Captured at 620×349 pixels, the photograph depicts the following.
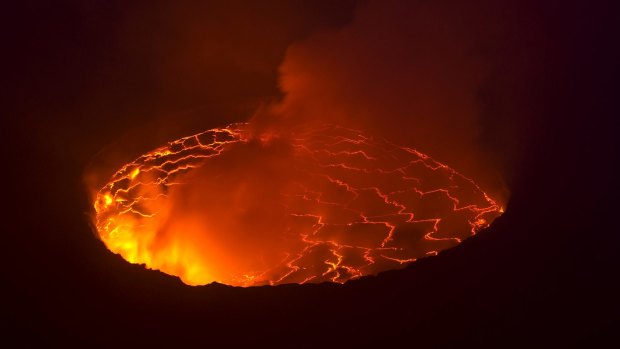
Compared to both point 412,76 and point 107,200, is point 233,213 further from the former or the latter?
point 412,76

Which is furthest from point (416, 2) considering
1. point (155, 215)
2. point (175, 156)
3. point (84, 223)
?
point (84, 223)

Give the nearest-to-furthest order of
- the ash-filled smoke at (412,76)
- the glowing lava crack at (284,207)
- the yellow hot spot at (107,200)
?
1. the glowing lava crack at (284,207)
2. the yellow hot spot at (107,200)
3. the ash-filled smoke at (412,76)

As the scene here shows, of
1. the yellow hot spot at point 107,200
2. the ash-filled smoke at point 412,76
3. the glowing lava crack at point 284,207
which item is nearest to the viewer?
the glowing lava crack at point 284,207

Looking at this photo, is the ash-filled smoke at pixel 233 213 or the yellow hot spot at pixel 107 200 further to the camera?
the yellow hot spot at pixel 107 200

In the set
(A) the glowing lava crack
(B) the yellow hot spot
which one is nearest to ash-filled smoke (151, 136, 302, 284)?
(A) the glowing lava crack

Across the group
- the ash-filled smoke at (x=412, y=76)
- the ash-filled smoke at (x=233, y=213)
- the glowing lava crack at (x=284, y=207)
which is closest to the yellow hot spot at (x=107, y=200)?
the glowing lava crack at (x=284, y=207)

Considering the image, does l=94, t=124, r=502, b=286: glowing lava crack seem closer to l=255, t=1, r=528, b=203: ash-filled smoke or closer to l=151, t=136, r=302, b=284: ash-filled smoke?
l=151, t=136, r=302, b=284: ash-filled smoke

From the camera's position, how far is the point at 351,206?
6094 mm

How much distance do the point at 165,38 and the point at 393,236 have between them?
3.54m

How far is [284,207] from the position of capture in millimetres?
6172

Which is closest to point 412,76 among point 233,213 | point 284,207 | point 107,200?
point 284,207

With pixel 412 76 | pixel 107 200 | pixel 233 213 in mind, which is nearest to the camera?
pixel 107 200

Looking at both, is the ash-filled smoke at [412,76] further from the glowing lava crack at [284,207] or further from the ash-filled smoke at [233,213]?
the ash-filled smoke at [233,213]

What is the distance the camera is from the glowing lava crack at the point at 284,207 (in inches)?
210
